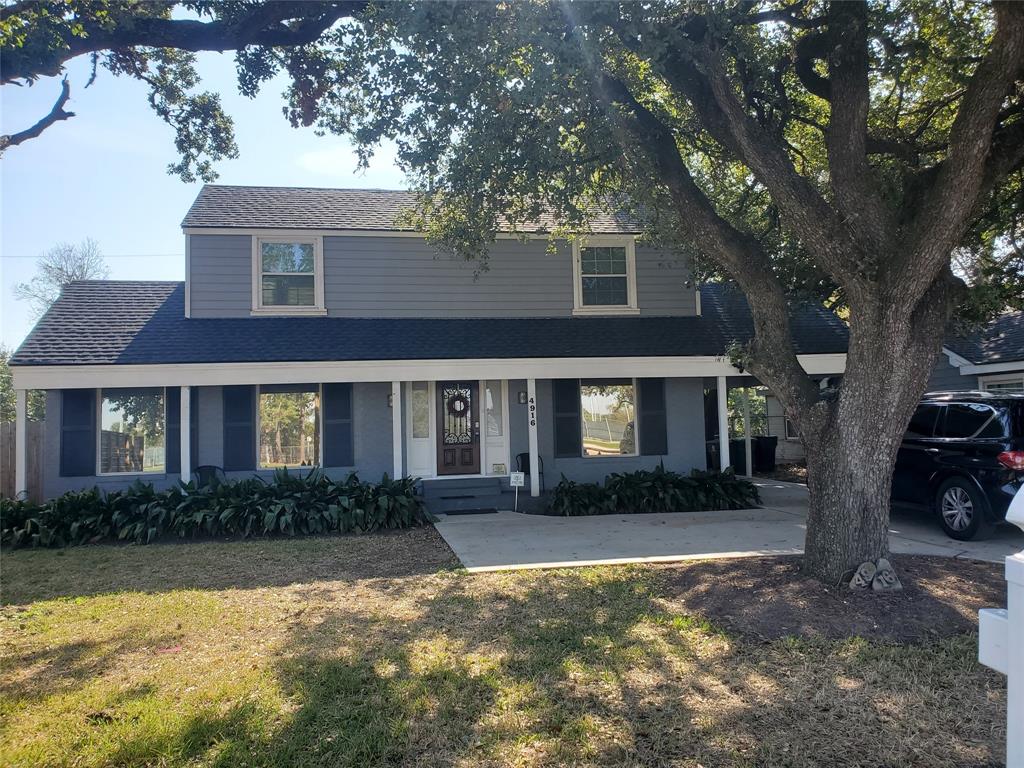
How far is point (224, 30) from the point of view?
8195 millimetres

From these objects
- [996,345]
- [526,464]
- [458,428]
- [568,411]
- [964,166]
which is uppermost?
[964,166]

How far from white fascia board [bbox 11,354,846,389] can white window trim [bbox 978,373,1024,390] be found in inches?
250

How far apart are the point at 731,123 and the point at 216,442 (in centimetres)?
1000

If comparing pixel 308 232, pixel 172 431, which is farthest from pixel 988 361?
pixel 172 431

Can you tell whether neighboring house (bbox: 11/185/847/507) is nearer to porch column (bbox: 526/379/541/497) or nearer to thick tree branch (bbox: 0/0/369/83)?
porch column (bbox: 526/379/541/497)

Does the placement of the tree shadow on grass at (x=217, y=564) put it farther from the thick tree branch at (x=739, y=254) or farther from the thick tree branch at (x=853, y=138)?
the thick tree branch at (x=853, y=138)

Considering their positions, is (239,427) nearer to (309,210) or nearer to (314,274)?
(314,274)

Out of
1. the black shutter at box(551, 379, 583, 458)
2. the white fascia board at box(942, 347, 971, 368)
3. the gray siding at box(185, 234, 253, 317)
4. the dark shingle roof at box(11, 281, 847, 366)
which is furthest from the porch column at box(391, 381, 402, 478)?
the white fascia board at box(942, 347, 971, 368)

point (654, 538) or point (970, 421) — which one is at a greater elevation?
point (970, 421)

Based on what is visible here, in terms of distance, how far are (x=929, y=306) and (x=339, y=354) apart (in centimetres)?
869

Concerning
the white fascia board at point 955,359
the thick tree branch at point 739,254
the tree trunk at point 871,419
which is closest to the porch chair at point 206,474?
the thick tree branch at point 739,254

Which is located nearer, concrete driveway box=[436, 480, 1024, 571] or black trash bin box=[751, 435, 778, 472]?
concrete driveway box=[436, 480, 1024, 571]

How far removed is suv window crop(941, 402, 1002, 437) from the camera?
26.8 ft

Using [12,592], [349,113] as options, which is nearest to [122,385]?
[12,592]
